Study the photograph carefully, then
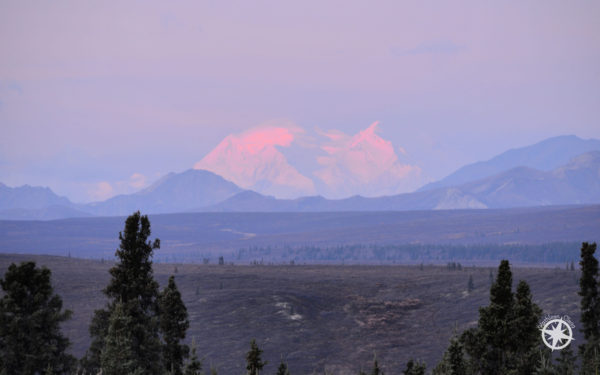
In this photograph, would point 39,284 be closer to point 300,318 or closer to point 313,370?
point 313,370

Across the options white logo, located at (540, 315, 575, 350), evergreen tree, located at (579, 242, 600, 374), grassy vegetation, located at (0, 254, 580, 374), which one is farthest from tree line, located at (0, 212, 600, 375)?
grassy vegetation, located at (0, 254, 580, 374)

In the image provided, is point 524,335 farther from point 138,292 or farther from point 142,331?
point 138,292

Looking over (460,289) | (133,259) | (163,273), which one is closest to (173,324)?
(133,259)

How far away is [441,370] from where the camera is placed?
78.1ft

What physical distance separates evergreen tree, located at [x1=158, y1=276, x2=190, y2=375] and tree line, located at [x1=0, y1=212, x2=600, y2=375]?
4 centimetres

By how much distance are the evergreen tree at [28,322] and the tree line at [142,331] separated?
0.03m

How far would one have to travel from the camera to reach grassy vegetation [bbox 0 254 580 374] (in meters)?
63.0

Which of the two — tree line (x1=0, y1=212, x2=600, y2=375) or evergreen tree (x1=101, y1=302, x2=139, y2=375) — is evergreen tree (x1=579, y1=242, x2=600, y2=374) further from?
evergreen tree (x1=101, y1=302, x2=139, y2=375)

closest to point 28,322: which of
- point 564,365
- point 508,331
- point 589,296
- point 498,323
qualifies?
point 498,323

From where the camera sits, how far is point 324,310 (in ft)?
271

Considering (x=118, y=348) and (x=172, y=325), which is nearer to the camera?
(x=118, y=348)

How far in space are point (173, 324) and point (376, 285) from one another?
3064 inches

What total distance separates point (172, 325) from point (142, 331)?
4.33 feet

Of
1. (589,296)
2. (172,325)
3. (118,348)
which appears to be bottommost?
(118,348)
